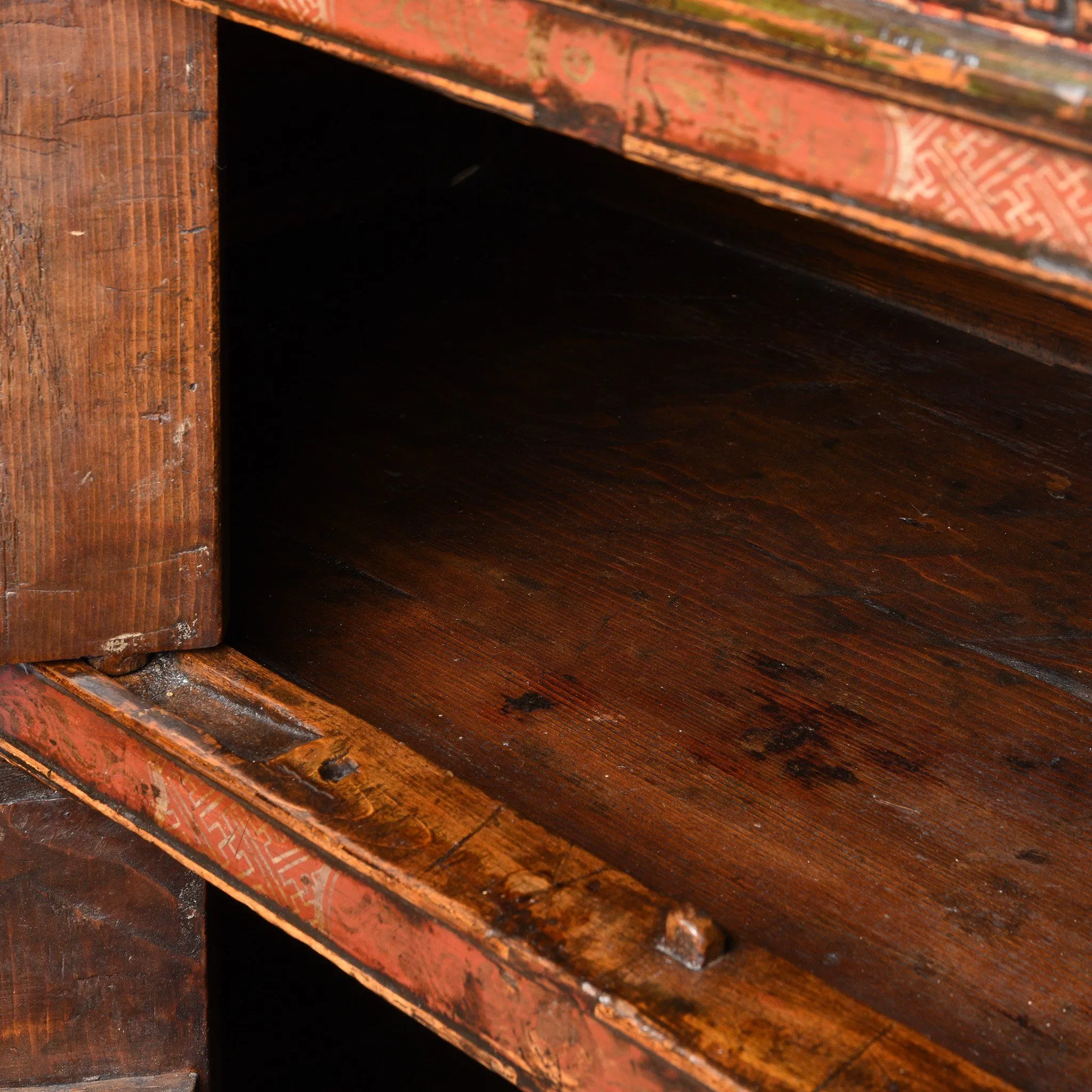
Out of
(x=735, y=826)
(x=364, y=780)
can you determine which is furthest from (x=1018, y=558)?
(x=364, y=780)

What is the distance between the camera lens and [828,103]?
2.20ft

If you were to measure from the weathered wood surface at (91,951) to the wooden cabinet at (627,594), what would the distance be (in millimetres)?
255

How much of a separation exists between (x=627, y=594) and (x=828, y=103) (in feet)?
Answer: 2.36

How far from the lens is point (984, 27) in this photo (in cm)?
62

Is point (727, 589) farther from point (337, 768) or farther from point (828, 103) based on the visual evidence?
point (828, 103)

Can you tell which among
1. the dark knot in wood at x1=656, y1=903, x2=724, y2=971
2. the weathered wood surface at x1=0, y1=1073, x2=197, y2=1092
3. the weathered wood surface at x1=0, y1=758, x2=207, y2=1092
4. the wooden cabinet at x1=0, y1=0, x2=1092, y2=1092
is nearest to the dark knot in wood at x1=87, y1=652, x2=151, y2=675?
the wooden cabinet at x1=0, y1=0, x2=1092, y2=1092

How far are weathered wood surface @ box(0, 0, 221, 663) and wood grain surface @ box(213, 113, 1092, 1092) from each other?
0.51ft

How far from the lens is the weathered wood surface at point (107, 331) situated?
3.14ft

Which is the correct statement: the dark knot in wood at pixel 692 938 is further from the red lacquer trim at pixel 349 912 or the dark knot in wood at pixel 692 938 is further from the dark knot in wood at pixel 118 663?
the dark knot in wood at pixel 118 663

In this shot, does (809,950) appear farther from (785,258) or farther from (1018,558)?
(785,258)

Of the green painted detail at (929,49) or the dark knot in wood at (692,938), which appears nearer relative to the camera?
the green painted detail at (929,49)

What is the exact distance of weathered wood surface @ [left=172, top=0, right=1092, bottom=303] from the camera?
621 mm

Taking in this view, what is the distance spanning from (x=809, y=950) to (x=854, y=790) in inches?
7.6

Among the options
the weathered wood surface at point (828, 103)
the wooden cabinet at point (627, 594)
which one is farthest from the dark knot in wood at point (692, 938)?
the weathered wood surface at point (828, 103)
